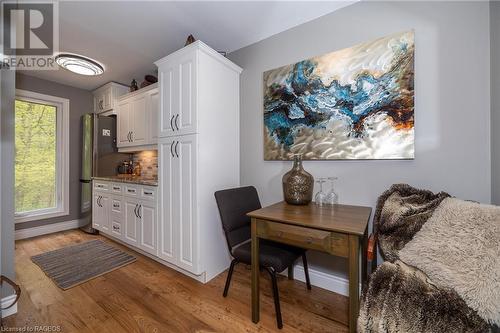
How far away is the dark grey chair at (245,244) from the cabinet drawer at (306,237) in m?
0.21

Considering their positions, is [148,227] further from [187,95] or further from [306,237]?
[306,237]

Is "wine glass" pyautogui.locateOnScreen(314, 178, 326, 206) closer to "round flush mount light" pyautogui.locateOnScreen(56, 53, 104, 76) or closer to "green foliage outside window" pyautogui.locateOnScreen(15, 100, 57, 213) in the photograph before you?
"round flush mount light" pyautogui.locateOnScreen(56, 53, 104, 76)

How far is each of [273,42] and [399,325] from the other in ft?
7.71

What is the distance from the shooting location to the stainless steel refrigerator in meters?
3.33

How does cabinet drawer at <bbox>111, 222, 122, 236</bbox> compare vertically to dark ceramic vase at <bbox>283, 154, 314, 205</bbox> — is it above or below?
below

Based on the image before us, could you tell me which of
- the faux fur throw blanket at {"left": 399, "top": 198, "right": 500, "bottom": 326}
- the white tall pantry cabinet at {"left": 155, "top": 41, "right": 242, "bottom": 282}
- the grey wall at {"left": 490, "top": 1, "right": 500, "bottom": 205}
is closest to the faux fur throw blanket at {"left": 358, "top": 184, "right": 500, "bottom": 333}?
the faux fur throw blanket at {"left": 399, "top": 198, "right": 500, "bottom": 326}

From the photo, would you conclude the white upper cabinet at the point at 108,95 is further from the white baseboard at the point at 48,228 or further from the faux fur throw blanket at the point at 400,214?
the faux fur throw blanket at the point at 400,214

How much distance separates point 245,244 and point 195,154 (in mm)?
888

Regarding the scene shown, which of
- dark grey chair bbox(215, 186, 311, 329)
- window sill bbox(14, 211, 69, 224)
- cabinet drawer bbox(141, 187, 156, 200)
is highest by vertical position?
cabinet drawer bbox(141, 187, 156, 200)

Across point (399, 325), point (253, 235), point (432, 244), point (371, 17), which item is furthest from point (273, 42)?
point (399, 325)

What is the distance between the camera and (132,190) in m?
2.58

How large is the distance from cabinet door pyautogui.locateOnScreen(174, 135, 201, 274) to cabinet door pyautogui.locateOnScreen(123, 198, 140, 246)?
0.80 metres

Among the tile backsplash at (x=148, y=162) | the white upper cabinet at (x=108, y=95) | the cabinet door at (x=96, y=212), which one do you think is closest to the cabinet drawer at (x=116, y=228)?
the cabinet door at (x=96, y=212)

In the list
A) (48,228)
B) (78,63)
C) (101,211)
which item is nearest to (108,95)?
(78,63)
